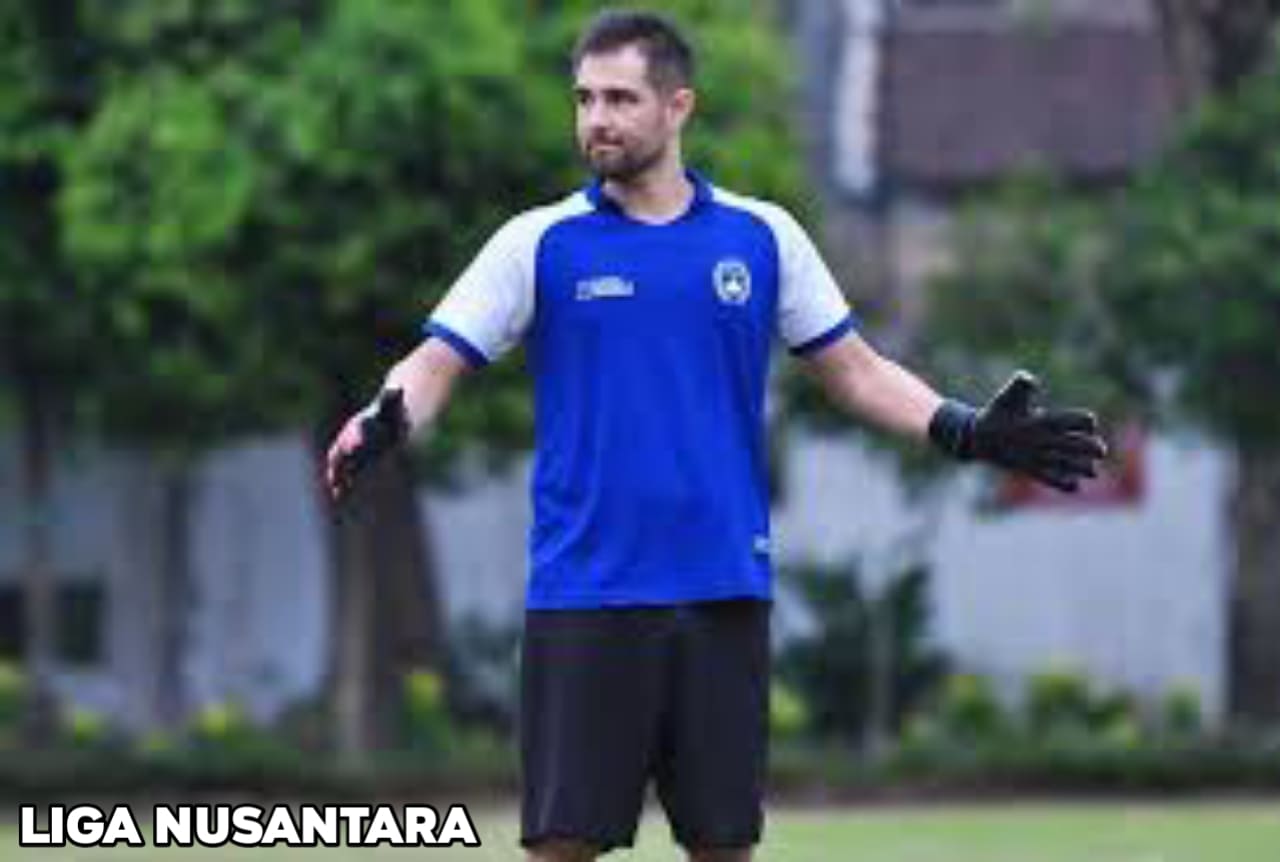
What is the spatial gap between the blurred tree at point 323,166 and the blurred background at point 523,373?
3 cm

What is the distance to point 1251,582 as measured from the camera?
27.2 m

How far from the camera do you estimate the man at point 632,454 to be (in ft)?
27.4

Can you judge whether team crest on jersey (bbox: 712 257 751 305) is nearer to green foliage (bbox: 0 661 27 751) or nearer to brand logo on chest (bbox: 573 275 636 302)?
brand logo on chest (bbox: 573 275 636 302)

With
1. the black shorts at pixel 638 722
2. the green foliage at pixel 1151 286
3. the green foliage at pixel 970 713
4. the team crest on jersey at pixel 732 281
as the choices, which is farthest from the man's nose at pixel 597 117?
the green foliage at pixel 970 713

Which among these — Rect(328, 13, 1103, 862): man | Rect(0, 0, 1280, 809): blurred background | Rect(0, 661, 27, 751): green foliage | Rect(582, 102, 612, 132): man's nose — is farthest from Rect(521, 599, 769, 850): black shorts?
Rect(0, 661, 27, 751): green foliage

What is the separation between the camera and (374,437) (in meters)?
8.34

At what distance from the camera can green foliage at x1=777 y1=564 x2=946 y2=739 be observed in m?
31.5

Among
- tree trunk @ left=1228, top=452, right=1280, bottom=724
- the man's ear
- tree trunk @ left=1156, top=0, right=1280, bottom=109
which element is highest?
tree trunk @ left=1156, top=0, right=1280, bottom=109

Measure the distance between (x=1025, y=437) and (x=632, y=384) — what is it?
88 centimetres

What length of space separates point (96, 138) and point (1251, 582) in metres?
7.98

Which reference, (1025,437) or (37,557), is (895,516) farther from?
(1025,437)

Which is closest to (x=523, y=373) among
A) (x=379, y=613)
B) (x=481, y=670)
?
(x=379, y=613)

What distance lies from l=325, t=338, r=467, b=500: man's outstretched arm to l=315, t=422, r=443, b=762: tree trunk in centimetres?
1571

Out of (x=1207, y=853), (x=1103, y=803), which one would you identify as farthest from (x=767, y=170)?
(x=1207, y=853)
